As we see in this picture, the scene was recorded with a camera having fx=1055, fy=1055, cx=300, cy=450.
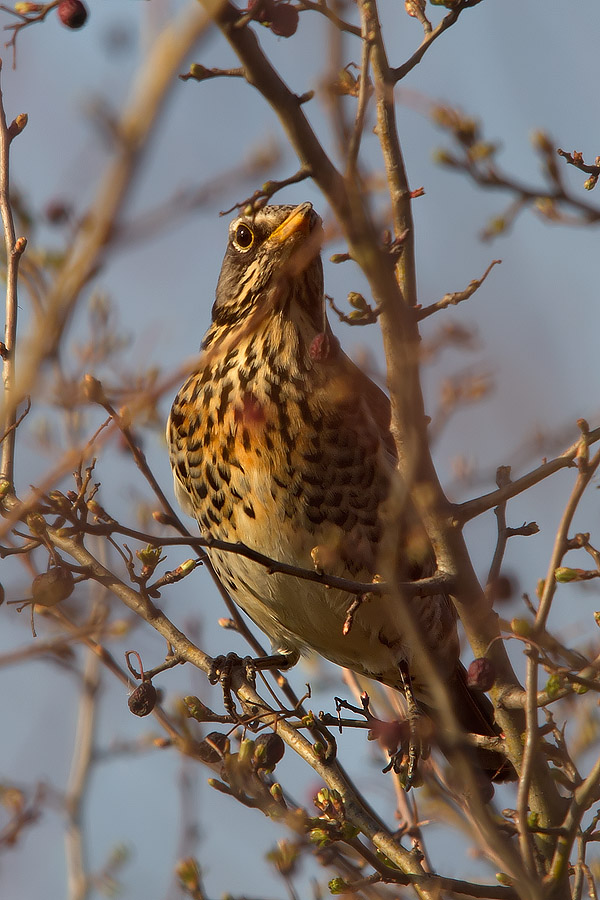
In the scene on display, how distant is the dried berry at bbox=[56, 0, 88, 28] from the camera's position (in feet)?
9.83

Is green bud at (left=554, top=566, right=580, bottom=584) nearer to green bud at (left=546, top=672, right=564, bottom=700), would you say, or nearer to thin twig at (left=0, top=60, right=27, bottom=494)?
green bud at (left=546, top=672, right=564, bottom=700)

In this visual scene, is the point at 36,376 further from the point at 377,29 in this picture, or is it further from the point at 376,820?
the point at 376,820

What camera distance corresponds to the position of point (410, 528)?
2.99m

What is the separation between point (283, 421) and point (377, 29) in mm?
1762

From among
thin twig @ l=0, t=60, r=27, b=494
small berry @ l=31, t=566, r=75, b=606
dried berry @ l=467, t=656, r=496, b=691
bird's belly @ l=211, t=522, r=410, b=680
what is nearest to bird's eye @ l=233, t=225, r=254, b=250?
bird's belly @ l=211, t=522, r=410, b=680

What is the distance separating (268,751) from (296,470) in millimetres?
1099

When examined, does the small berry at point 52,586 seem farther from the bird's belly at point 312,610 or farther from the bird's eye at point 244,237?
the bird's eye at point 244,237

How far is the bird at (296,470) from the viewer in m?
4.04

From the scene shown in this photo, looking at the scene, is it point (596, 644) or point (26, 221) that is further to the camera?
point (26, 221)

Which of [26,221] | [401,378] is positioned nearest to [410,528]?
[401,378]

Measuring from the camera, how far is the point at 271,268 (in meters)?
4.49

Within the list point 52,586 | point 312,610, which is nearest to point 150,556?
point 52,586

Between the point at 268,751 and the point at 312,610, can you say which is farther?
the point at 312,610

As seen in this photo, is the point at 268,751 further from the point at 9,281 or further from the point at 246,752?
the point at 9,281
